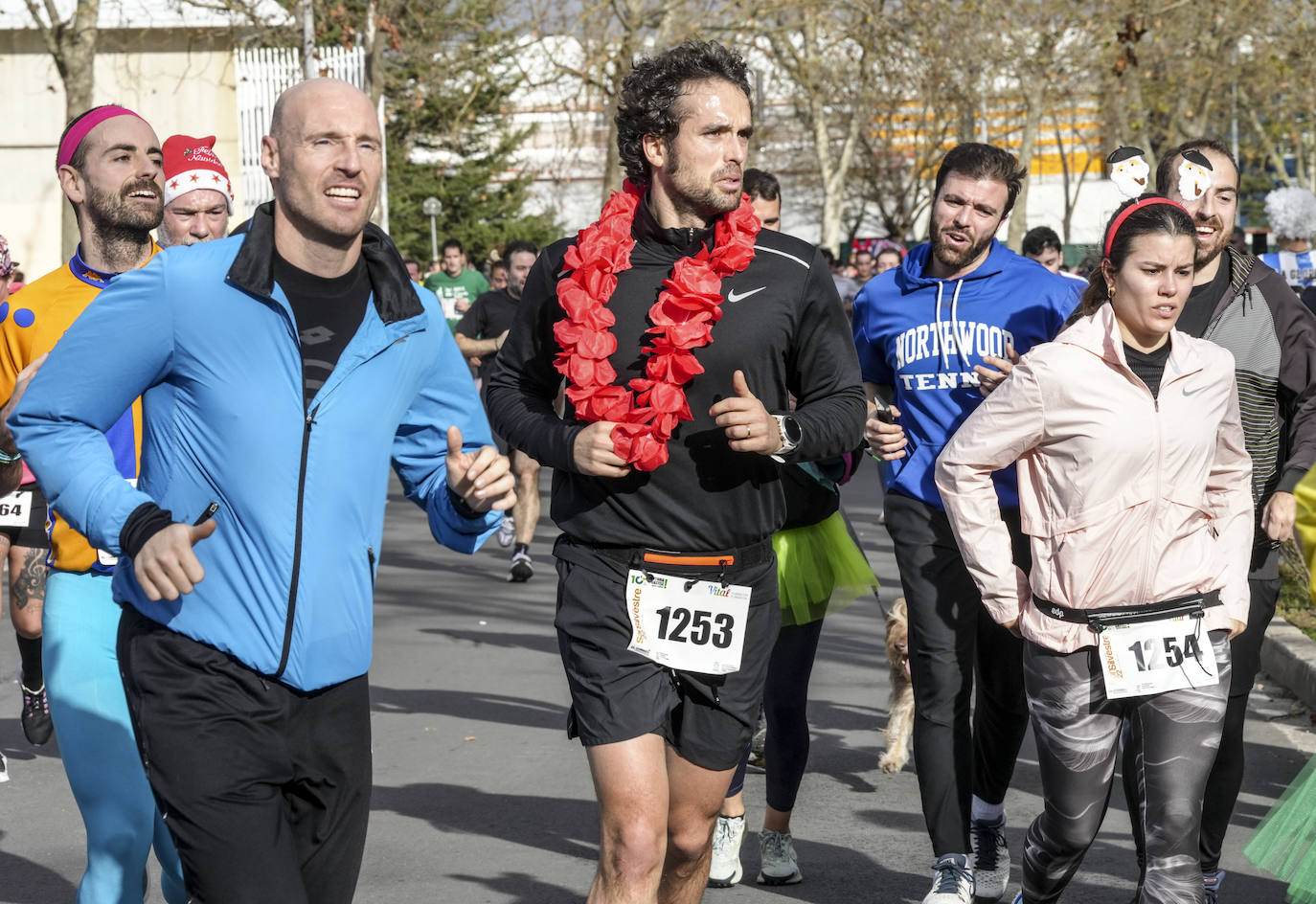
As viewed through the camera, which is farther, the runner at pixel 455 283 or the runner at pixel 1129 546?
the runner at pixel 455 283

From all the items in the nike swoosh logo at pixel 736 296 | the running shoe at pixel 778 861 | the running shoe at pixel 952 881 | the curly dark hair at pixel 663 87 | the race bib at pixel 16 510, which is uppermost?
the curly dark hair at pixel 663 87

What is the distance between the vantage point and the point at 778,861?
561 centimetres

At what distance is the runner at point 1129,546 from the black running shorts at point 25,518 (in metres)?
4.09

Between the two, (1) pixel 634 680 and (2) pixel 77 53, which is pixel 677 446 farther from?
(2) pixel 77 53

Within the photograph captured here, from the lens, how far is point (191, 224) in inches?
231

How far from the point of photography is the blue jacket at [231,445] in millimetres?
3377

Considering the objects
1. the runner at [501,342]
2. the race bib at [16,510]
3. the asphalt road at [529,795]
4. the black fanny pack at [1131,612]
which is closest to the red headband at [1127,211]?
the black fanny pack at [1131,612]

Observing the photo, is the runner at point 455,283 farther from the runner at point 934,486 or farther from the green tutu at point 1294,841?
the green tutu at point 1294,841

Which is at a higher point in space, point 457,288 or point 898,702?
point 457,288

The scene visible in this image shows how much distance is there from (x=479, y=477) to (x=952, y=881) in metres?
2.33

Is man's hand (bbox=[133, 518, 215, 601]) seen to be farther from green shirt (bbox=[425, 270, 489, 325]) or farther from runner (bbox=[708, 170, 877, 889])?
green shirt (bbox=[425, 270, 489, 325])

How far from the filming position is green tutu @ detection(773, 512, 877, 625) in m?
5.76

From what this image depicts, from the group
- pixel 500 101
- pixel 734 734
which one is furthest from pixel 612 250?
pixel 500 101

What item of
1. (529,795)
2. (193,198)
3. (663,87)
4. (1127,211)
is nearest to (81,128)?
(193,198)
